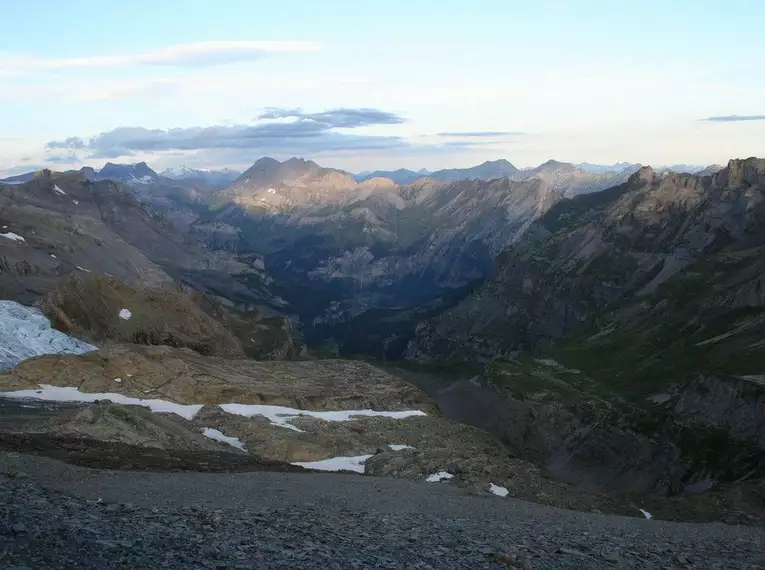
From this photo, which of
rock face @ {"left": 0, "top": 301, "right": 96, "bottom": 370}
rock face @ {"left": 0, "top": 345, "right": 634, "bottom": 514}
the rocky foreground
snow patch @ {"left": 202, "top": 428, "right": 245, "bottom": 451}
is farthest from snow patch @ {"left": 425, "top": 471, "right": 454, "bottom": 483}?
rock face @ {"left": 0, "top": 301, "right": 96, "bottom": 370}

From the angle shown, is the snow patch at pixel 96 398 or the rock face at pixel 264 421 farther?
the snow patch at pixel 96 398

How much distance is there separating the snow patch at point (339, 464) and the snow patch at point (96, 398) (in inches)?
608

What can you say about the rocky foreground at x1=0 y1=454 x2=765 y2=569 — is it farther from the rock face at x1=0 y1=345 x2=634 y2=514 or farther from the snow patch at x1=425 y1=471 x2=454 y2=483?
the snow patch at x1=425 y1=471 x2=454 y2=483

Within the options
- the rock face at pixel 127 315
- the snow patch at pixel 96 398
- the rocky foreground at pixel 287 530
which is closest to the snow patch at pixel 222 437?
the snow patch at pixel 96 398

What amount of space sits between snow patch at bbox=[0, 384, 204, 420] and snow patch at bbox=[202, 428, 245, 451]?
16.4 ft

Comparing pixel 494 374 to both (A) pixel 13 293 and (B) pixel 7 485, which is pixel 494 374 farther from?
(B) pixel 7 485

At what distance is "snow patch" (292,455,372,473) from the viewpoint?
6232 cm

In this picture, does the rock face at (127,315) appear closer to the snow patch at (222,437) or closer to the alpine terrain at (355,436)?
the alpine terrain at (355,436)

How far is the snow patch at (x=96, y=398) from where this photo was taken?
70.4m

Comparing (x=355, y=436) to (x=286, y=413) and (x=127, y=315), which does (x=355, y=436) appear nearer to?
(x=286, y=413)


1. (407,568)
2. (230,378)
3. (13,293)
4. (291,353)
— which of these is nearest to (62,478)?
(407,568)

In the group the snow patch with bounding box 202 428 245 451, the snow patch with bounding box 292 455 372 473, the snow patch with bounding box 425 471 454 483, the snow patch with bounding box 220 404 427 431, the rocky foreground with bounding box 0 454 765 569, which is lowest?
the snow patch with bounding box 220 404 427 431

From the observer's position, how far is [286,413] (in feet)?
268

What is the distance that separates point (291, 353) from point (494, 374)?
168 feet
